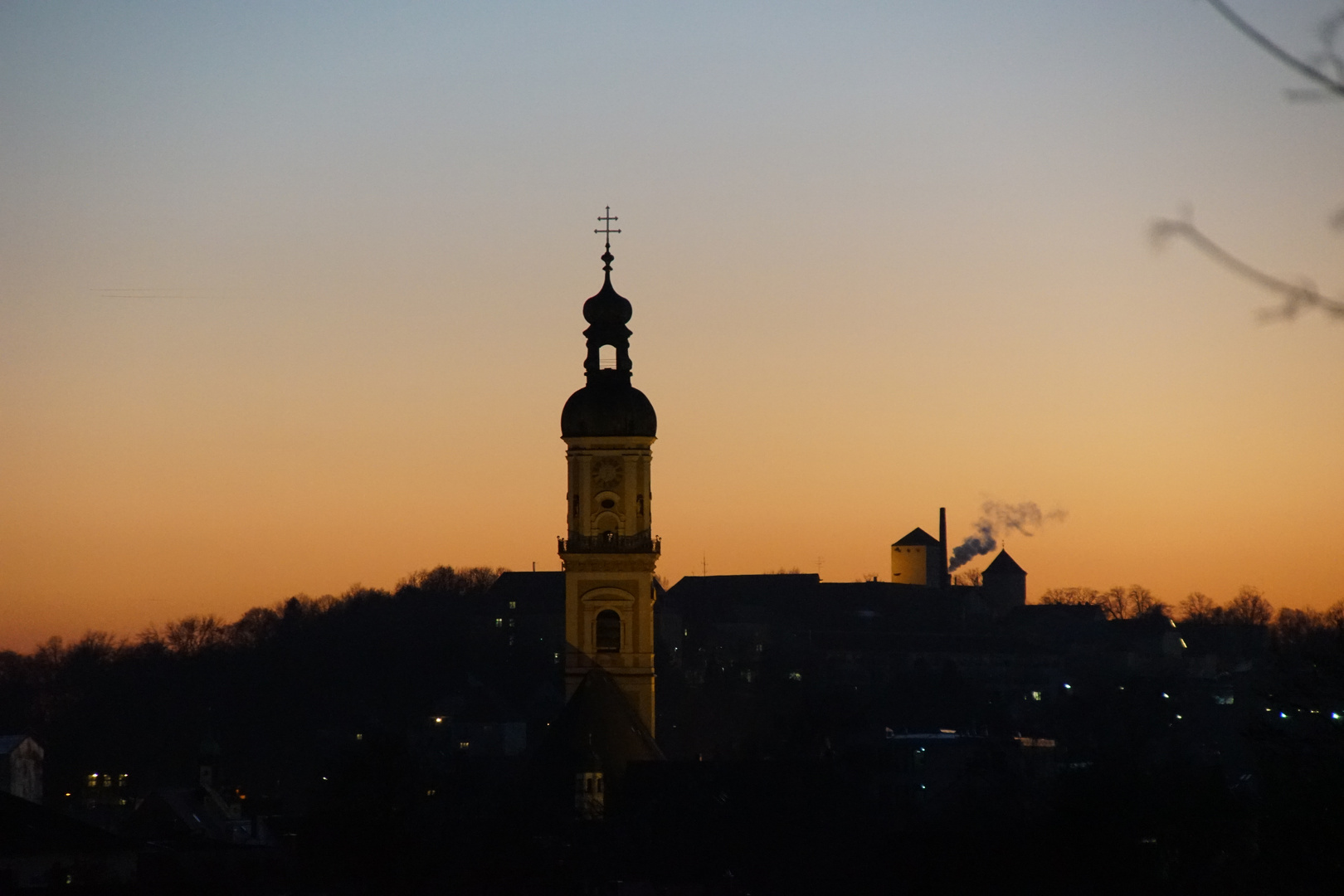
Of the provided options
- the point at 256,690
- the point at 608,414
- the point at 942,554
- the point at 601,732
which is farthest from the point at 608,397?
the point at 942,554

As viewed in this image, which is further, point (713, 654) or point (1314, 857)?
point (713, 654)

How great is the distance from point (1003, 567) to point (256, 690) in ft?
287

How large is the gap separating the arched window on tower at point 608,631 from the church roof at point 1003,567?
130 metres

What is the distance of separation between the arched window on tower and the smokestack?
117002 mm

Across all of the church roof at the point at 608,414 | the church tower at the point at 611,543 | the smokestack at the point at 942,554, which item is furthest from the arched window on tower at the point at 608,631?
the smokestack at the point at 942,554

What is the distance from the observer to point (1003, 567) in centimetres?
19738

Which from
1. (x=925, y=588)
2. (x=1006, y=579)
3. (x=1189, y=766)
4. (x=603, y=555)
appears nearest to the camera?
(x=1189, y=766)

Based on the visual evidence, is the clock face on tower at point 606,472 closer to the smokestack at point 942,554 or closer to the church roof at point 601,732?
the church roof at point 601,732

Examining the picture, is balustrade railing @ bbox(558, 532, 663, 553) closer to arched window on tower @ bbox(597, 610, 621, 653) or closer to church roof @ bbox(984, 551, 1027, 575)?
arched window on tower @ bbox(597, 610, 621, 653)

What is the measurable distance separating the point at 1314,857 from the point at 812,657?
123 meters

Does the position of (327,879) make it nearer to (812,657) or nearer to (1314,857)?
(1314,857)

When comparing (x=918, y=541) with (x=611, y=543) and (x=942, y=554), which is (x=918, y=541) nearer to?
(x=942, y=554)

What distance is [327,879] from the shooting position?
51.3 metres

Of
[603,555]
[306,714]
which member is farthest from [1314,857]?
[306,714]
